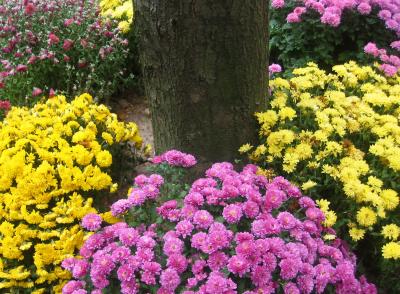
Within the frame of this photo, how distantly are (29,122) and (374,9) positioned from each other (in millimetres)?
3099

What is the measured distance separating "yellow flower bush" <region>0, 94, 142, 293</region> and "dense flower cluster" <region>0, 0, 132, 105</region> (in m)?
0.94

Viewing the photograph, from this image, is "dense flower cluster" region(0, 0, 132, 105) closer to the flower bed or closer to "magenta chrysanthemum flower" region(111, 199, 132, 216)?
the flower bed

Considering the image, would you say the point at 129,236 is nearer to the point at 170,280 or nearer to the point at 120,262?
the point at 120,262

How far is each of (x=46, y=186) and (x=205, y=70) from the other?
1.07 m

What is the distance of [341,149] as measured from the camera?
260cm

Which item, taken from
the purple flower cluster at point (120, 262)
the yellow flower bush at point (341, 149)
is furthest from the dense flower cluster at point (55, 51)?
the purple flower cluster at point (120, 262)

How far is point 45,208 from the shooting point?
264 cm

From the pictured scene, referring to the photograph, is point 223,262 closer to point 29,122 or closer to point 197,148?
point 197,148

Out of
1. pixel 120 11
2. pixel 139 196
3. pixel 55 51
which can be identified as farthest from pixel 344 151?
pixel 120 11

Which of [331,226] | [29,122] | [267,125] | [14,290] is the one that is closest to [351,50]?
[267,125]

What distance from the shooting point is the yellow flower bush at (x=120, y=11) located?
4625mm

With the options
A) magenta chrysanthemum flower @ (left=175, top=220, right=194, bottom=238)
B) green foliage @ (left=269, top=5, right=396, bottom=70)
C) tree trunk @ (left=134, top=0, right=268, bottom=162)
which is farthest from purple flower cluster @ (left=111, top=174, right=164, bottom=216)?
green foliage @ (left=269, top=5, right=396, bottom=70)

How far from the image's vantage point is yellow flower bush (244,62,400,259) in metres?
2.38

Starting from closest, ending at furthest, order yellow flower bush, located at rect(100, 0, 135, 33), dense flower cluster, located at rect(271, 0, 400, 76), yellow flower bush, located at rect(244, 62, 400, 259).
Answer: yellow flower bush, located at rect(244, 62, 400, 259)
dense flower cluster, located at rect(271, 0, 400, 76)
yellow flower bush, located at rect(100, 0, 135, 33)
